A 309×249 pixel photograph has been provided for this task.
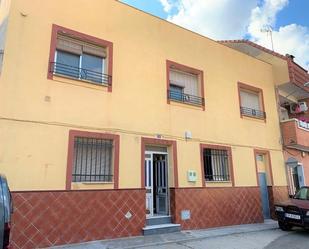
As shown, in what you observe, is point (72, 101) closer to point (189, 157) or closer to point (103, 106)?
point (103, 106)

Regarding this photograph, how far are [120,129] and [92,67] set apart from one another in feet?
7.35

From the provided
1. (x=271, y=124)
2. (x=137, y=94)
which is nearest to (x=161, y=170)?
(x=137, y=94)

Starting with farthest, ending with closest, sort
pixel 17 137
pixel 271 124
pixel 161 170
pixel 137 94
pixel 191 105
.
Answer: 1. pixel 271 124
2. pixel 191 105
3. pixel 161 170
4. pixel 137 94
5. pixel 17 137

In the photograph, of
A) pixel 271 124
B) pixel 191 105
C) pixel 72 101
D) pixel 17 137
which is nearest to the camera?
pixel 17 137

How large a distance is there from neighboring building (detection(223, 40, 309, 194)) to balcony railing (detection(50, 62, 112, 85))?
838 cm

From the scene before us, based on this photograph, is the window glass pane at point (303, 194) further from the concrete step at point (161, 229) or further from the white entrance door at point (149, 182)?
the white entrance door at point (149, 182)

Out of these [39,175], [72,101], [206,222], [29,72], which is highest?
[29,72]

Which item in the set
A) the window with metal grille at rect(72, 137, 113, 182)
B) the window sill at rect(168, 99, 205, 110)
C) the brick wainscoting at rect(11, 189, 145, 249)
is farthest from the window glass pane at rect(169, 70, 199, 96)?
the brick wainscoting at rect(11, 189, 145, 249)

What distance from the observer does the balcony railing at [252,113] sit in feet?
41.4

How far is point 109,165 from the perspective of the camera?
8.48m

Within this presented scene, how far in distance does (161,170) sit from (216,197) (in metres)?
2.37

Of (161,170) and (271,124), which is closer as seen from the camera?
(161,170)

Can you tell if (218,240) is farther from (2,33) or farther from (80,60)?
(2,33)

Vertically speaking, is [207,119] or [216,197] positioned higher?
[207,119]
